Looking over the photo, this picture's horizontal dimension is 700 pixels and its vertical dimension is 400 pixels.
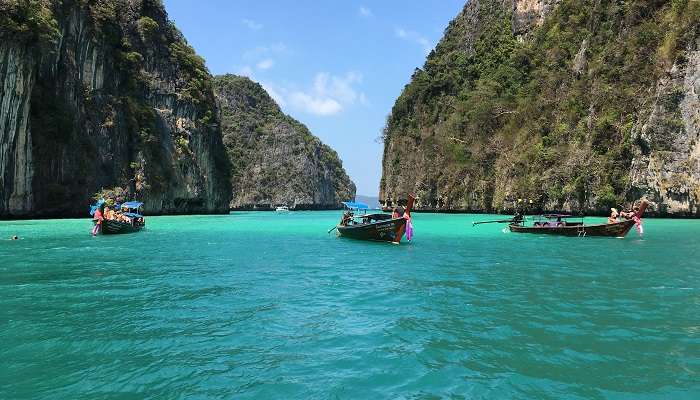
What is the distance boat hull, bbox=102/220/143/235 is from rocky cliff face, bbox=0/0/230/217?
17.6 metres

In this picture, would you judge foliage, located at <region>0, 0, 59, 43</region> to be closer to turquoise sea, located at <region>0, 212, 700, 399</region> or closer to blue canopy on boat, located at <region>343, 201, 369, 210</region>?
blue canopy on boat, located at <region>343, 201, 369, 210</region>

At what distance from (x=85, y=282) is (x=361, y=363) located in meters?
9.45

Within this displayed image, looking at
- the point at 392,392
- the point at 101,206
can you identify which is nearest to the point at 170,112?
the point at 101,206

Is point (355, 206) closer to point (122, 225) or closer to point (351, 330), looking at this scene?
point (122, 225)

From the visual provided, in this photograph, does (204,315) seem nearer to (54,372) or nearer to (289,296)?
(289,296)

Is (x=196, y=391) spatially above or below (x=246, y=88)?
below

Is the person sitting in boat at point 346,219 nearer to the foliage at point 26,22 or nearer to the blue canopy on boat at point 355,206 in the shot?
the blue canopy on boat at point 355,206

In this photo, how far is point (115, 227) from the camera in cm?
2948

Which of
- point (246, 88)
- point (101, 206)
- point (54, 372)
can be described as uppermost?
point (246, 88)

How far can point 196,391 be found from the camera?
5.43 m

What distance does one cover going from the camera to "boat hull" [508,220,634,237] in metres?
26.3

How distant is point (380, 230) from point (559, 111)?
3816 cm

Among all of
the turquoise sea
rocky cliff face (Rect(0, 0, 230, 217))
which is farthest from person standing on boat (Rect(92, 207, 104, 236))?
rocky cliff face (Rect(0, 0, 230, 217))

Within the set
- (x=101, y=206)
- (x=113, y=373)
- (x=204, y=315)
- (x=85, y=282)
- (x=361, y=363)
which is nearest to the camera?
(x=113, y=373)
